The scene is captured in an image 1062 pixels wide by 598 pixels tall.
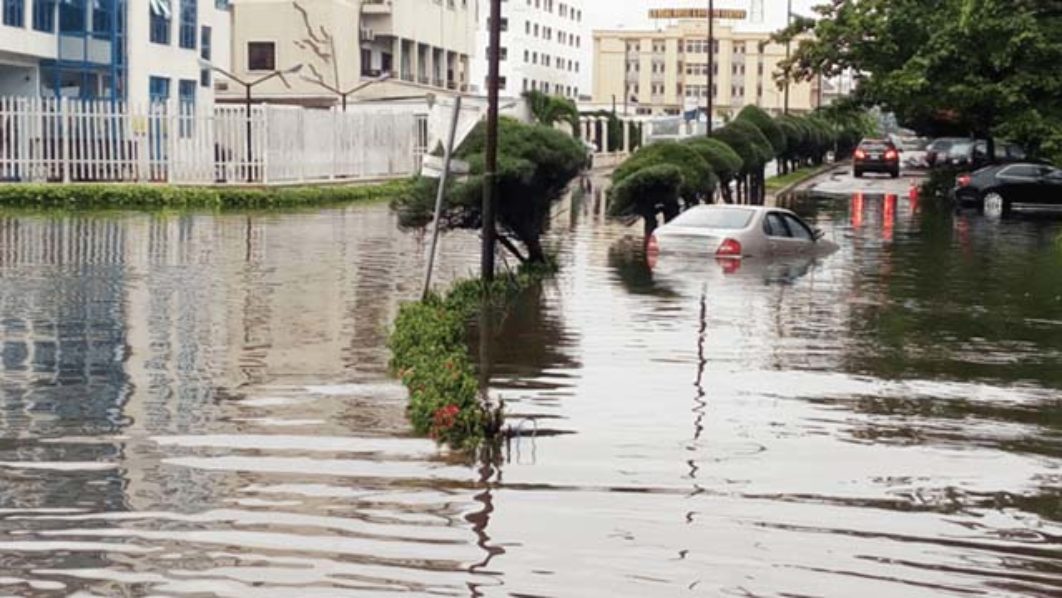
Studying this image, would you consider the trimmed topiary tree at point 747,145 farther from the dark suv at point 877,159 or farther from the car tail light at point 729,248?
the dark suv at point 877,159

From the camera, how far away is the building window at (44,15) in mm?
47531

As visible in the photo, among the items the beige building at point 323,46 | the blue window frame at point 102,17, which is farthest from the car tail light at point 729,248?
the beige building at point 323,46

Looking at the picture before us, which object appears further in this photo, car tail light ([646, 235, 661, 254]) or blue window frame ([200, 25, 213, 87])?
blue window frame ([200, 25, 213, 87])

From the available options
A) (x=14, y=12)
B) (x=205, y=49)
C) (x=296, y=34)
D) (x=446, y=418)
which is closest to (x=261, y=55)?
(x=296, y=34)

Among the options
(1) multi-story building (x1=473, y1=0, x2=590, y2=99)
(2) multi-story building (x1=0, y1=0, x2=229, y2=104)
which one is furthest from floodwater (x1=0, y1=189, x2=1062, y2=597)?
(1) multi-story building (x1=473, y1=0, x2=590, y2=99)

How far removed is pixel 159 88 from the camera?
54.9m

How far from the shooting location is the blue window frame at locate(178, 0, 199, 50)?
56.6 m

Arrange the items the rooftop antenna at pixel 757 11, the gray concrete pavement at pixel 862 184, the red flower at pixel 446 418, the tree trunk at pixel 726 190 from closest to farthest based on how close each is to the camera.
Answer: the red flower at pixel 446 418 < the tree trunk at pixel 726 190 < the gray concrete pavement at pixel 862 184 < the rooftop antenna at pixel 757 11

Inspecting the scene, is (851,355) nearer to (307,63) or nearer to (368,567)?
(368,567)

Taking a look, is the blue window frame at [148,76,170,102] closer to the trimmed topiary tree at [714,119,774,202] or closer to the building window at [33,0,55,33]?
the building window at [33,0,55,33]

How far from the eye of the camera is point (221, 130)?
39219 mm

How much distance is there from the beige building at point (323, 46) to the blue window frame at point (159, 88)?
48.7ft

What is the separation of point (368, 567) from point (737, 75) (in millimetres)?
135974

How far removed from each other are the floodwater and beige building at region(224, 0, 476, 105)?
51337mm
